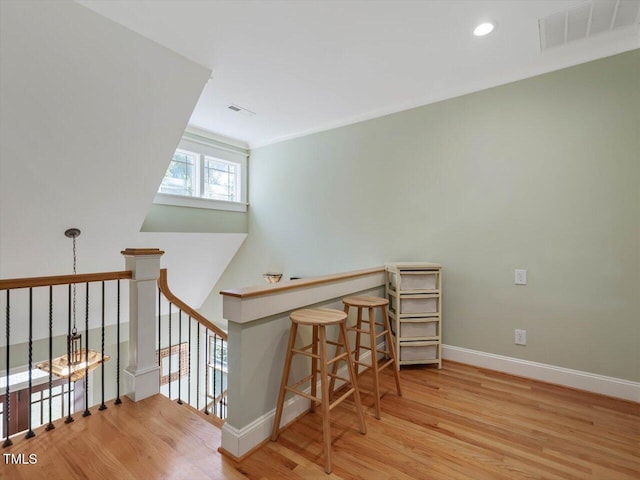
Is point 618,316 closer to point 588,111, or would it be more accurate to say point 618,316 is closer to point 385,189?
point 588,111

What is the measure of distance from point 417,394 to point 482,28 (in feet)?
9.16

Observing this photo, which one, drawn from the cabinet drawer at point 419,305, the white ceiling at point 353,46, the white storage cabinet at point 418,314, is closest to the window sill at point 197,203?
the white ceiling at point 353,46

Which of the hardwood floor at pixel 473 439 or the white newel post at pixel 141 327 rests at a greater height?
the white newel post at pixel 141 327

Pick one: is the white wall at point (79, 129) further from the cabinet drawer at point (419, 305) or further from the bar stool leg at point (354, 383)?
the cabinet drawer at point (419, 305)

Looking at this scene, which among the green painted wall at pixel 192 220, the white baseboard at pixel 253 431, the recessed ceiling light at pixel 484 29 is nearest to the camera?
the white baseboard at pixel 253 431

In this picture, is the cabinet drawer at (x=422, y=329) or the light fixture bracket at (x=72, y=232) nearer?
the cabinet drawer at (x=422, y=329)

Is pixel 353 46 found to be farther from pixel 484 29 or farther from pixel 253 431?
pixel 253 431

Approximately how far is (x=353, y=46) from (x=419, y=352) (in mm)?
2721

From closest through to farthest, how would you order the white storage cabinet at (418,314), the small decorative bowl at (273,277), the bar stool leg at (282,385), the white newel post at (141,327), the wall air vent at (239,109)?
the bar stool leg at (282,385) < the white newel post at (141,327) < the white storage cabinet at (418,314) < the wall air vent at (239,109) < the small decorative bowl at (273,277)

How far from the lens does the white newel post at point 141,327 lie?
2.39 m

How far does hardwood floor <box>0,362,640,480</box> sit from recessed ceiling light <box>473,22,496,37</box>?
2.74 metres

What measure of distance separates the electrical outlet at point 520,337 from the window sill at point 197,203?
3920 millimetres

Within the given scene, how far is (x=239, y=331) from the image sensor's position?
1.79 meters

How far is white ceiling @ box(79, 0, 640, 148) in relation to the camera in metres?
2.12
